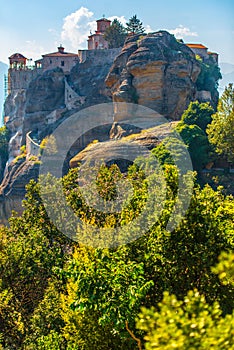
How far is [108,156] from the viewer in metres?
37.1

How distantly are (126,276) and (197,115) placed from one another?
31.1 m

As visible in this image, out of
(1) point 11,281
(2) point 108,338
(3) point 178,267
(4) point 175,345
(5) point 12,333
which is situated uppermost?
(4) point 175,345

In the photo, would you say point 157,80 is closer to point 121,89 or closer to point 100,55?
point 121,89

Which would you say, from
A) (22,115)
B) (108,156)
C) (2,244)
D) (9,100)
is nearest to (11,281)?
(2,244)

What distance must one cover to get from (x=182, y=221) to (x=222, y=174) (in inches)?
1018

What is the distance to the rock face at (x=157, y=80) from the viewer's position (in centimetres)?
4353

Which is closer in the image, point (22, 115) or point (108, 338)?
point (108, 338)

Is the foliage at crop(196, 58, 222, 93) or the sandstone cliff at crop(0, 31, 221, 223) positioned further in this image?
the foliage at crop(196, 58, 222, 93)

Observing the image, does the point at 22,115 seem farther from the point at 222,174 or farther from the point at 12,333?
the point at 12,333

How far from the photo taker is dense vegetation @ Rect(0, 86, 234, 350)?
5.75 m

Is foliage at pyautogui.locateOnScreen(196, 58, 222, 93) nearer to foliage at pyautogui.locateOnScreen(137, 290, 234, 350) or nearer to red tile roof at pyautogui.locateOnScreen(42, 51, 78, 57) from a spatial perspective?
red tile roof at pyautogui.locateOnScreen(42, 51, 78, 57)

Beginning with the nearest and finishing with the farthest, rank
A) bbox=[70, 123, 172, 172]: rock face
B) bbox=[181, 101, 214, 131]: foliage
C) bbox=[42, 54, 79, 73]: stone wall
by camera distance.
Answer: bbox=[70, 123, 172, 172]: rock face → bbox=[181, 101, 214, 131]: foliage → bbox=[42, 54, 79, 73]: stone wall

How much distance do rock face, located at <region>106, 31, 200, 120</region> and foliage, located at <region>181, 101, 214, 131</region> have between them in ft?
10.3

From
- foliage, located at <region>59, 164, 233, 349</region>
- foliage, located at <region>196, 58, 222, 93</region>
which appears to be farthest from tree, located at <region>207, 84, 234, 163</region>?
foliage, located at <region>59, 164, 233, 349</region>
